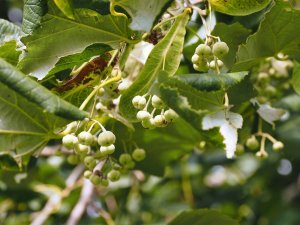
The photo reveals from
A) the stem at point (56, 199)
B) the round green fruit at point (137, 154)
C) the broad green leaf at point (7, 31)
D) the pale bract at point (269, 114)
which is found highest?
the broad green leaf at point (7, 31)

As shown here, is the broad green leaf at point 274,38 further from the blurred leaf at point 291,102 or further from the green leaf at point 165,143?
the blurred leaf at point 291,102

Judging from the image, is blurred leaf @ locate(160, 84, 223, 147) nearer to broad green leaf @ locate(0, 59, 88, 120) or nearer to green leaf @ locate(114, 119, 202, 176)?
broad green leaf @ locate(0, 59, 88, 120)

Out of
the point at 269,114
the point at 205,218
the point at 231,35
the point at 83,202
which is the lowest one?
the point at 83,202

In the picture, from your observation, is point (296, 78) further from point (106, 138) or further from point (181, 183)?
point (181, 183)

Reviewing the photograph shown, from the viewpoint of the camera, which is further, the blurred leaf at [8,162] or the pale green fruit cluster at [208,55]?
the blurred leaf at [8,162]

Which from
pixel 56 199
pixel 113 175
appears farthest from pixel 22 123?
pixel 56 199

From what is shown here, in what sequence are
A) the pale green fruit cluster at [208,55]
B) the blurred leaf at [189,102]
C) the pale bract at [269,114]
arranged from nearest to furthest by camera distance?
the blurred leaf at [189,102], the pale green fruit cluster at [208,55], the pale bract at [269,114]

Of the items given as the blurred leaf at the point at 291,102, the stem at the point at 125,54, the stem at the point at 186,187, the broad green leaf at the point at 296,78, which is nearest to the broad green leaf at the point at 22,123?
the stem at the point at 125,54
